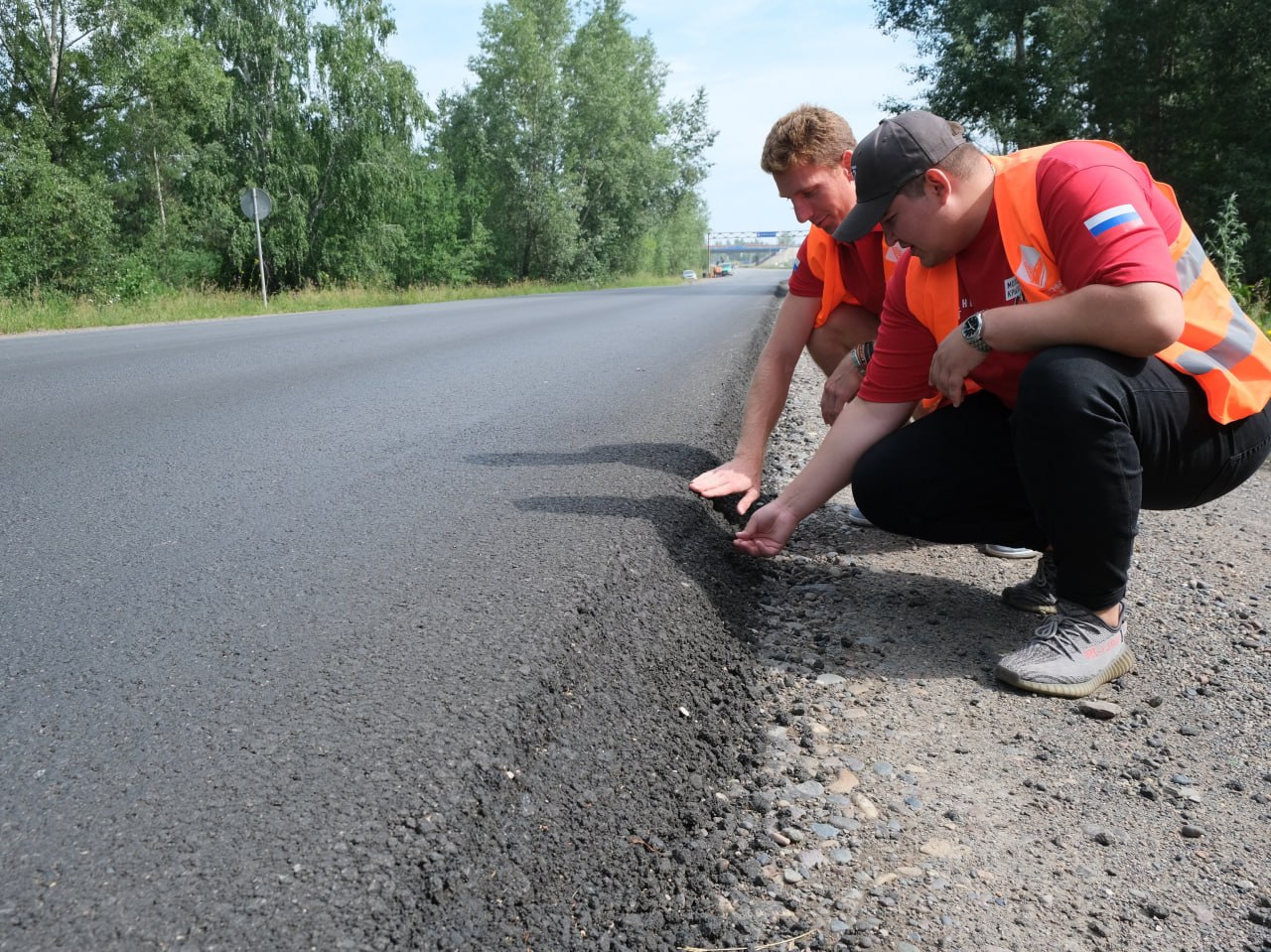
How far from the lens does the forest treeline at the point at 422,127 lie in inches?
839

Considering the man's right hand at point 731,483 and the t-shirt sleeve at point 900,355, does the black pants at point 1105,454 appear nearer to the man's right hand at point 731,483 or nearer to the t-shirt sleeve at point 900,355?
the t-shirt sleeve at point 900,355

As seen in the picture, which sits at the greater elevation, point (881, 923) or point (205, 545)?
point (205, 545)

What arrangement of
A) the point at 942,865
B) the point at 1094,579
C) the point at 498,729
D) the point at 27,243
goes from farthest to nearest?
the point at 27,243, the point at 1094,579, the point at 498,729, the point at 942,865

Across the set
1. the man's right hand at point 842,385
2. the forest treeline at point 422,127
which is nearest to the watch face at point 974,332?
the man's right hand at point 842,385

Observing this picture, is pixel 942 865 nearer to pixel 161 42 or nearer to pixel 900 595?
pixel 900 595

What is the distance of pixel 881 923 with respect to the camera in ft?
4.83

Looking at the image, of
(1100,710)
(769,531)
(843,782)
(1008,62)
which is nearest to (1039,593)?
(1100,710)

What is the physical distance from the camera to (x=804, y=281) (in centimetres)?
387

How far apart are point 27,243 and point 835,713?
78.0ft

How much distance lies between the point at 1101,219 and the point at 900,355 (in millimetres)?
769

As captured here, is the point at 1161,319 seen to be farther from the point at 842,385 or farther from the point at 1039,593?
the point at 842,385

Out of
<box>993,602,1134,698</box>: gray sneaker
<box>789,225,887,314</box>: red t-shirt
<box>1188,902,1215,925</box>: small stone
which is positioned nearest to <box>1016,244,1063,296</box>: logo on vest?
<box>993,602,1134,698</box>: gray sneaker

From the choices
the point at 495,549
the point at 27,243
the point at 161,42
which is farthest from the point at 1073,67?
the point at 495,549

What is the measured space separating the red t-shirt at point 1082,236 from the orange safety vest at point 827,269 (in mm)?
897
